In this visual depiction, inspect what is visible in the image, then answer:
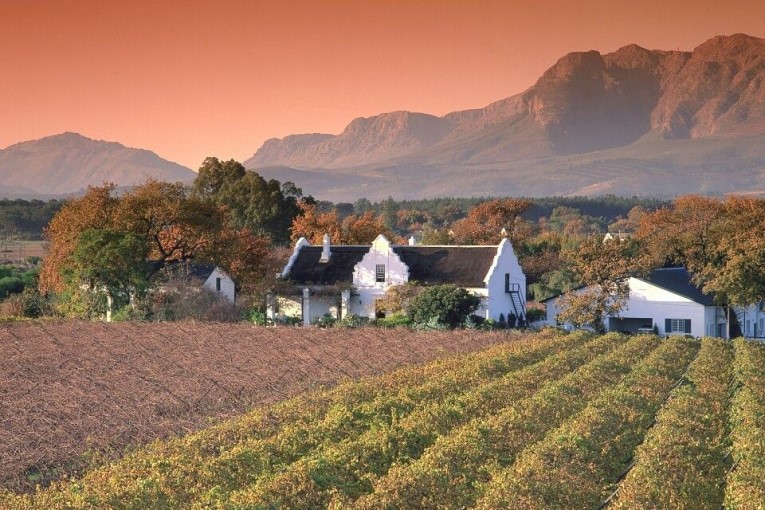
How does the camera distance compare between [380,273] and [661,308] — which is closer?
[380,273]

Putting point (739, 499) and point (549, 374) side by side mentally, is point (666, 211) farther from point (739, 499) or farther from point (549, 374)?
point (739, 499)

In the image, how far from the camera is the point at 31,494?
1600cm

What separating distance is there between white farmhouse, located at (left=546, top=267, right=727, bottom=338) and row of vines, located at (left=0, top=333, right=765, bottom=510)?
32683mm

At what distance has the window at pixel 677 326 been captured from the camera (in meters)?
60.1

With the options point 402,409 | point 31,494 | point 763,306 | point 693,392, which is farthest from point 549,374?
point 763,306

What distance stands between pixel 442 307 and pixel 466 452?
112 ft

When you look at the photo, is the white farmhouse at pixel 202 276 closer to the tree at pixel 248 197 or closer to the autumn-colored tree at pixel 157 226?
the autumn-colored tree at pixel 157 226

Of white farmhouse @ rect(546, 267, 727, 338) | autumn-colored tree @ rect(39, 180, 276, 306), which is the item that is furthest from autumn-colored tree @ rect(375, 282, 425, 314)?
white farmhouse @ rect(546, 267, 727, 338)

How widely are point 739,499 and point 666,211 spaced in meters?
58.1

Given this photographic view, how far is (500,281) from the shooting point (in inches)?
2302

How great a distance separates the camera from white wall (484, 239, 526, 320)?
56656mm

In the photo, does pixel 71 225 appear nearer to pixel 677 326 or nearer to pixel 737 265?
pixel 677 326

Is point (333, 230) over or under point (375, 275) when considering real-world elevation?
over

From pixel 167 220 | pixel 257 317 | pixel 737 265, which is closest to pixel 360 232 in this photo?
pixel 167 220
